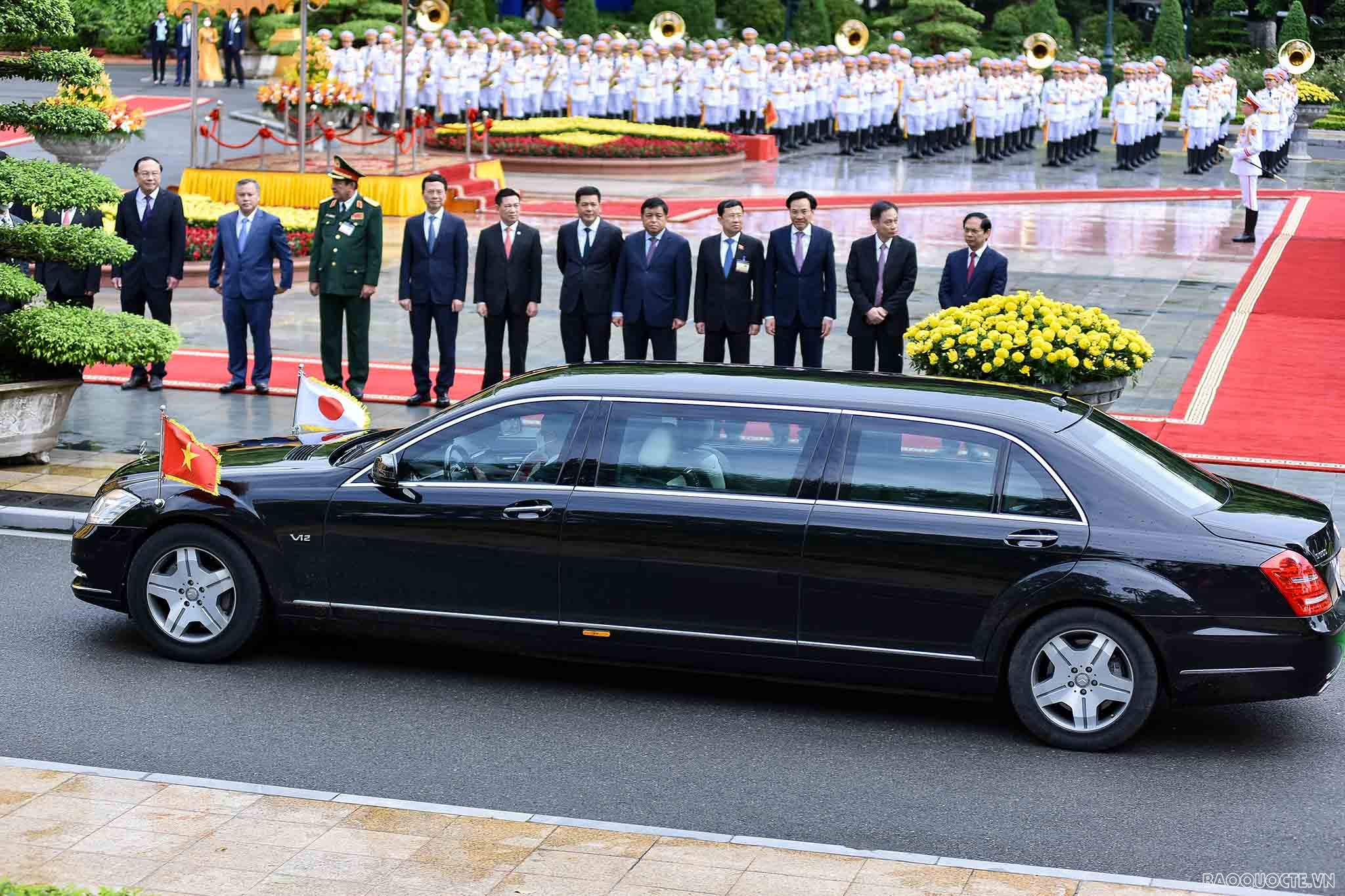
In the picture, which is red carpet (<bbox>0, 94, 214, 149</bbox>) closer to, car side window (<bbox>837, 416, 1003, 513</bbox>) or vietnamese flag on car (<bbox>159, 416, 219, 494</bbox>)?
vietnamese flag on car (<bbox>159, 416, 219, 494</bbox>)

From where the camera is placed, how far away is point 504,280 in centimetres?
1454

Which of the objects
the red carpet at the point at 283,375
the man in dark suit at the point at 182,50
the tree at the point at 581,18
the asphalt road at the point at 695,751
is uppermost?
the tree at the point at 581,18

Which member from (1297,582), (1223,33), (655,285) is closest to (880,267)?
(655,285)

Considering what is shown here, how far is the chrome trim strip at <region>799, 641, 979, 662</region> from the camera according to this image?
7.84 m

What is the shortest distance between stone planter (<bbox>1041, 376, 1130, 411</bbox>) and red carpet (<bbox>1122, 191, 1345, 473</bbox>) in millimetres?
1560

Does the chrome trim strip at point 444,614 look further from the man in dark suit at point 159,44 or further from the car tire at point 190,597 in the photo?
→ the man in dark suit at point 159,44

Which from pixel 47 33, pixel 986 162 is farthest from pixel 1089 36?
pixel 47 33

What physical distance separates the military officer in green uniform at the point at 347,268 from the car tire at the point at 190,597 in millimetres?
5978

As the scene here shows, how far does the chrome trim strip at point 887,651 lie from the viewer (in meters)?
7.84

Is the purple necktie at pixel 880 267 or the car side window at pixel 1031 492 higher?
the purple necktie at pixel 880 267

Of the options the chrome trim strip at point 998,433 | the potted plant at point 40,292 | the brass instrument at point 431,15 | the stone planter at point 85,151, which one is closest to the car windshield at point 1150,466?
the chrome trim strip at point 998,433

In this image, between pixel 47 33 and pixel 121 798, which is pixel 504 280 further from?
pixel 121 798

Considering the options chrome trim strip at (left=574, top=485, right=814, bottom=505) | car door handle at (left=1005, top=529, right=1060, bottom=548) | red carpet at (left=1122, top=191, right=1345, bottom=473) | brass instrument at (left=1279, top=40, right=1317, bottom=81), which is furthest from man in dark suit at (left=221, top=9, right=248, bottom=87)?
car door handle at (left=1005, top=529, right=1060, bottom=548)

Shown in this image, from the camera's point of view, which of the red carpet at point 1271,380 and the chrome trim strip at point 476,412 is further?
the red carpet at point 1271,380
